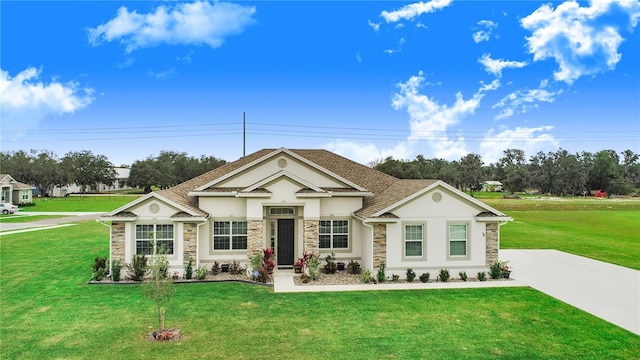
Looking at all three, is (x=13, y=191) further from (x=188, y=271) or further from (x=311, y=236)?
(x=311, y=236)

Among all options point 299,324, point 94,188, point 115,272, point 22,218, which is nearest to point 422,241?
point 299,324

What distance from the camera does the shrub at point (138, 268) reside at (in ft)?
49.5

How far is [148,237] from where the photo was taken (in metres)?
15.7

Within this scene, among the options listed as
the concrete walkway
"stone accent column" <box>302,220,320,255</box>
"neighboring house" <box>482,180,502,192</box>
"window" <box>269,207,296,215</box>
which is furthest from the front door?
"neighboring house" <box>482,180,502,192</box>

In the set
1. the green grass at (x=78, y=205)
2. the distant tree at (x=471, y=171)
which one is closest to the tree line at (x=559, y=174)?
the distant tree at (x=471, y=171)

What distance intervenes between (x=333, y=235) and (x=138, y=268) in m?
8.21

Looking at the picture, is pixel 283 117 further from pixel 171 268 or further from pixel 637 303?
pixel 637 303

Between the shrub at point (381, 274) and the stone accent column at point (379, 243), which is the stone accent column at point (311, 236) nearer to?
the stone accent column at point (379, 243)

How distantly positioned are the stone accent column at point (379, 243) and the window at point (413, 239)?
0.92m

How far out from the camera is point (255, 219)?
1631 centimetres

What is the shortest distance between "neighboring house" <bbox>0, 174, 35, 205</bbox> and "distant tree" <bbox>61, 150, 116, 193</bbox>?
101 ft

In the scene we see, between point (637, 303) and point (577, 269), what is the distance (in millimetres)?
5109

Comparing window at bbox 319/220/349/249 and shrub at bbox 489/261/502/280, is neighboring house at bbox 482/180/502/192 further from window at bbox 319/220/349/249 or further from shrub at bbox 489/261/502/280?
window at bbox 319/220/349/249

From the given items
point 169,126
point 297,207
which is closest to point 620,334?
point 297,207
